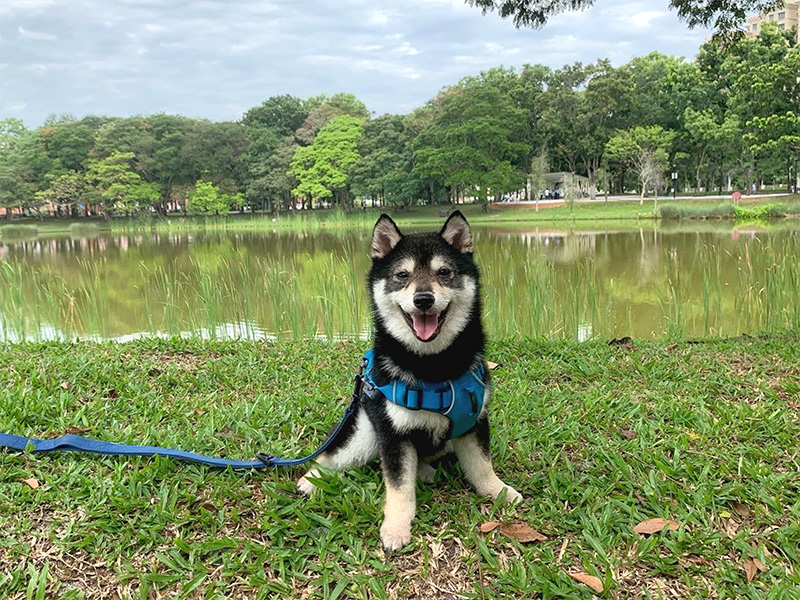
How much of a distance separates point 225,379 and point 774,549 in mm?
3315

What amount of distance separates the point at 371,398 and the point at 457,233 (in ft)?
2.54

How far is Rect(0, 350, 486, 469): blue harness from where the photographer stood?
2072 millimetres

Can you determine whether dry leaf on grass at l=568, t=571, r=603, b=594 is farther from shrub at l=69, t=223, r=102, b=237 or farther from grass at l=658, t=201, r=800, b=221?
shrub at l=69, t=223, r=102, b=237

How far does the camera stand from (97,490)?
2.41 m

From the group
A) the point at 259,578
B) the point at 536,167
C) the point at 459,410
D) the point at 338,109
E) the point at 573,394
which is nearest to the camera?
the point at 259,578

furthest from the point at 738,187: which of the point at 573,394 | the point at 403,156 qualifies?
the point at 573,394

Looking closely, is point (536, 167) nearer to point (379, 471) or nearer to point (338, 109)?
point (338, 109)

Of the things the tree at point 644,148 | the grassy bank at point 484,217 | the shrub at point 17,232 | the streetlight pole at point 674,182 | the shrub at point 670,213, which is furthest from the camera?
the streetlight pole at point 674,182

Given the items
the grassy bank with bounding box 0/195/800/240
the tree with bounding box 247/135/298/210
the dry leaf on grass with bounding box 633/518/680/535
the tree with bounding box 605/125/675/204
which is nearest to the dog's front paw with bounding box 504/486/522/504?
the dry leaf on grass with bounding box 633/518/680/535

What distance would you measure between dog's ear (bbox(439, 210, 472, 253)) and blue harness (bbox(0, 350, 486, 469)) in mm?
517

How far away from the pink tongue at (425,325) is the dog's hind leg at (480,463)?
19.9 inches

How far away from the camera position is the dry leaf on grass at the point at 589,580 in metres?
Answer: 1.88

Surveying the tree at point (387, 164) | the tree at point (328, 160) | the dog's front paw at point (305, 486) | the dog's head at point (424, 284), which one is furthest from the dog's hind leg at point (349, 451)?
the tree at point (328, 160)

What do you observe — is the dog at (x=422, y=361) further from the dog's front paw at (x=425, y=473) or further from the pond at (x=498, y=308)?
the pond at (x=498, y=308)
